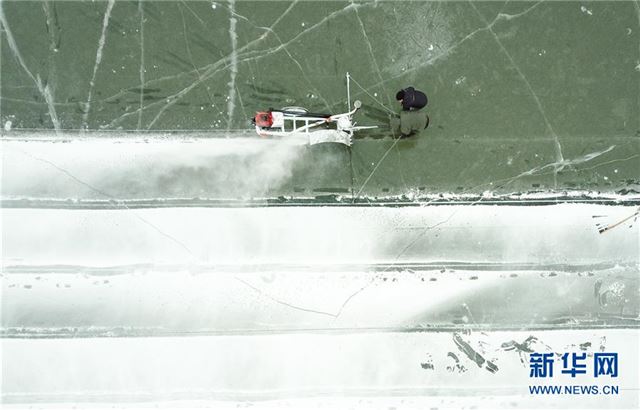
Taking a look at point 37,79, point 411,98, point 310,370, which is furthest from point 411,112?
point 37,79

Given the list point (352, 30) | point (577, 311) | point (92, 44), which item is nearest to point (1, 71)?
point (92, 44)

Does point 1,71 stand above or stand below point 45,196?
above

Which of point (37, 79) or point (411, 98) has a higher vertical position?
point (37, 79)

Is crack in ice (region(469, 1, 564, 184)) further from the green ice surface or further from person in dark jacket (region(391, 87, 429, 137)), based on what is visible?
person in dark jacket (region(391, 87, 429, 137))

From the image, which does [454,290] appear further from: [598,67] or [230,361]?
[598,67]

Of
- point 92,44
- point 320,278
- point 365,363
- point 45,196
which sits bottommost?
point 365,363

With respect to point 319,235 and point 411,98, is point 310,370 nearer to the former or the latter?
point 319,235
